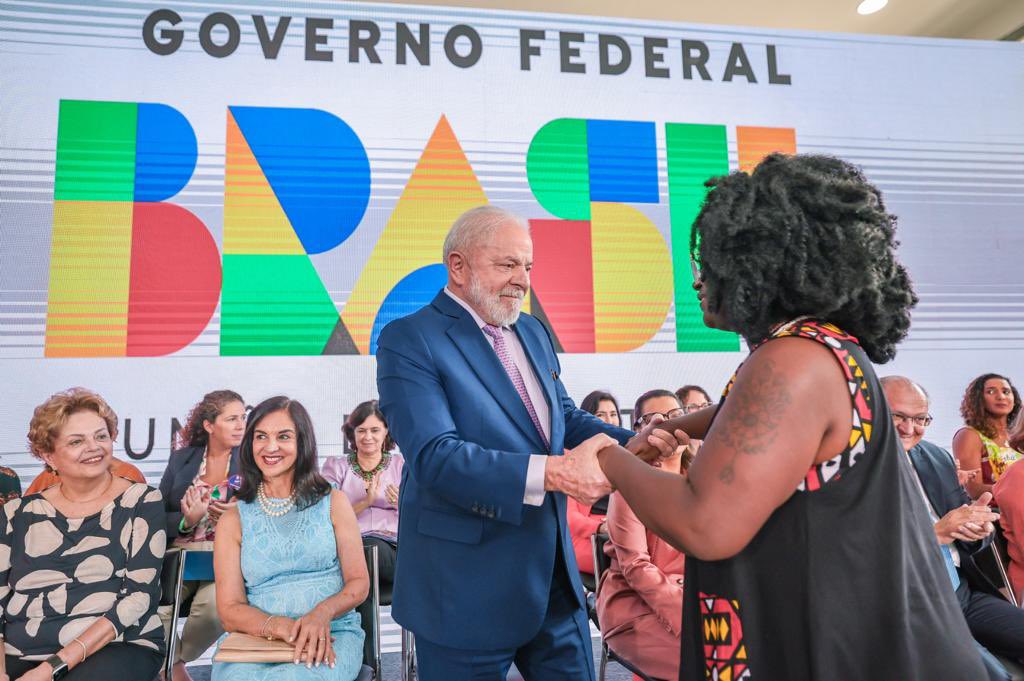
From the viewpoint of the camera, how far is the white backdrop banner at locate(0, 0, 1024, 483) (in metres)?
5.00

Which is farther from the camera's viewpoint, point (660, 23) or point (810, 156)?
point (660, 23)

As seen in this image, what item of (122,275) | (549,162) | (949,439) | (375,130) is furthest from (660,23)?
(122,275)

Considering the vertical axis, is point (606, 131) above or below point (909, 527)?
above

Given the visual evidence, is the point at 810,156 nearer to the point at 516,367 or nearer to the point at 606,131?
the point at 516,367

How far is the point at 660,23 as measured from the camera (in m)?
5.80

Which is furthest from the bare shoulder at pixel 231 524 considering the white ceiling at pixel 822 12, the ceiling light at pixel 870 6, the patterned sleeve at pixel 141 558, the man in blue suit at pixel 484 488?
the ceiling light at pixel 870 6

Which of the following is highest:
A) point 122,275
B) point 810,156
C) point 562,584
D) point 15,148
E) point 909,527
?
point 15,148

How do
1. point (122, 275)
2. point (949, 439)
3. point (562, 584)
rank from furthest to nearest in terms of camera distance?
point (949, 439) → point (122, 275) → point (562, 584)

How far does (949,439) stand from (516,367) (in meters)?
→ 4.89

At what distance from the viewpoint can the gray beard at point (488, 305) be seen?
2252 millimetres

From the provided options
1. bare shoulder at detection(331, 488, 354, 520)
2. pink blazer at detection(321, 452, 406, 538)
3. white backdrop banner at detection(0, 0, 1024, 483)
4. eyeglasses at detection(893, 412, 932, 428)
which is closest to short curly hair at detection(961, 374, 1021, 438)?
white backdrop banner at detection(0, 0, 1024, 483)

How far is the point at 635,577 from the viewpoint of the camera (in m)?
2.81

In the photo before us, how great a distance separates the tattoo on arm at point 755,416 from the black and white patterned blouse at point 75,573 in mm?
2698

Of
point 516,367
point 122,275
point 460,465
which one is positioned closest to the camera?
point 460,465
